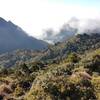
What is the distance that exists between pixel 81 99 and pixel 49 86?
2585 mm

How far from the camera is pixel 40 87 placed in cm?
2569

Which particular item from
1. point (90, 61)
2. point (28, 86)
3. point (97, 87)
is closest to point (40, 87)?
point (97, 87)

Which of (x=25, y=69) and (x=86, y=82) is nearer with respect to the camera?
(x=86, y=82)

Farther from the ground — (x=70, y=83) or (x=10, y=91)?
(x=70, y=83)

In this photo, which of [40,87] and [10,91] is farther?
[10,91]

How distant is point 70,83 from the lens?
88.4 feet

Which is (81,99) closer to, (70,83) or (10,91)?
(70,83)

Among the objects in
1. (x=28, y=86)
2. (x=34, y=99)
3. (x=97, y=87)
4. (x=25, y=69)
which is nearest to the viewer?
(x=34, y=99)

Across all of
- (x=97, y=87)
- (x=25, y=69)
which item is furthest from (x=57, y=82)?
(x=25, y=69)

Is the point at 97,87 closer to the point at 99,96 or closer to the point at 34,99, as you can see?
the point at 99,96

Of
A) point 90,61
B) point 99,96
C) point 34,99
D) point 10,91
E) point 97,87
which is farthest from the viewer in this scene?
point 90,61

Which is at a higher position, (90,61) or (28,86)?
(90,61)

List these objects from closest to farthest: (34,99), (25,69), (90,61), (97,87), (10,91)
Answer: (34,99) → (97,87) → (10,91) → (90,61) → (25,69)

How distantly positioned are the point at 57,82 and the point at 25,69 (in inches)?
1790
